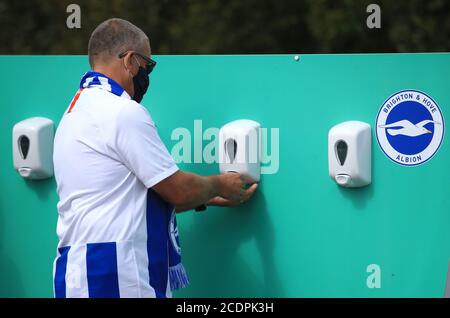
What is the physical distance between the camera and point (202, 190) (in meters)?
3.12

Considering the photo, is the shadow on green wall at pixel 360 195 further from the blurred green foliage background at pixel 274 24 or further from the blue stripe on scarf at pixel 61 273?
the blue stripe on scarf at pixel 61 273

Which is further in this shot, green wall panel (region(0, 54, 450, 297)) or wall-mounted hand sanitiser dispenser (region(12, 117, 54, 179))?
wall-mounted hand sanitiser dispenser (region(12, 117, 54, 179))

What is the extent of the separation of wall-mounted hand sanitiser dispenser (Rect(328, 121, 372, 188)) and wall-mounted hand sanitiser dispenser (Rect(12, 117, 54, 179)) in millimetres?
1158

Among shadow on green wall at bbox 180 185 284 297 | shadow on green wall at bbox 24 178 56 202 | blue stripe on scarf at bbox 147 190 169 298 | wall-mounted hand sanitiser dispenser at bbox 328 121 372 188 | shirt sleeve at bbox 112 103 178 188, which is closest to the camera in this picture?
shirt sleeve at bbox 112 103 178 188

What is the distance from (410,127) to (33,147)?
149 centimetres

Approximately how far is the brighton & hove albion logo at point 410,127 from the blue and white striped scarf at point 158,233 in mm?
858

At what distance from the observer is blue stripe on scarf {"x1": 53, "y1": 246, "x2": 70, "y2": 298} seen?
3047 mm

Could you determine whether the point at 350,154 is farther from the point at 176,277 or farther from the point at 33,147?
the point at 33,147

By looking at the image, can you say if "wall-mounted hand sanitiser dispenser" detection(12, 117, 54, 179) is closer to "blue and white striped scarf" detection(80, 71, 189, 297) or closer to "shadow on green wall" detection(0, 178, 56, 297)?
"shadow on green wall" detection(0, 178, 56, 297)

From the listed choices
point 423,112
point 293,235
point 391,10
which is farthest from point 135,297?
point 391,10

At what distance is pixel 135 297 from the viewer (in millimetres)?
2988

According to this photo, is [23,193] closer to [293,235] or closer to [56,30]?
[56,30]

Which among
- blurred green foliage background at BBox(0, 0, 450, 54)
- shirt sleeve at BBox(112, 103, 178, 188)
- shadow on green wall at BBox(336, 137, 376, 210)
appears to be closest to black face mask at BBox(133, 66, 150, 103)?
shirt sleeve at BBox(112, 103, 178, 188)

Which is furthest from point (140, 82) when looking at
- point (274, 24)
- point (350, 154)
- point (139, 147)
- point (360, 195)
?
point (360, 195)
